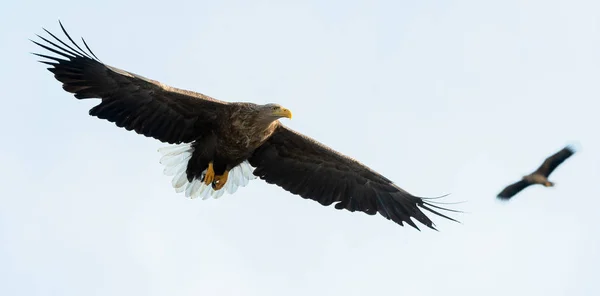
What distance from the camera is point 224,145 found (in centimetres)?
1124

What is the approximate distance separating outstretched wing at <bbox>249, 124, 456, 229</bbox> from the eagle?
0.01 meters

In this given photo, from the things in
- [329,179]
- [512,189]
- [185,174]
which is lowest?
[512,189]

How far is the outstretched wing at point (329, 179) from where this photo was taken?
1182 cm

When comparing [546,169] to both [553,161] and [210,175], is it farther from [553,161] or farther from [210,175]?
[210,175]

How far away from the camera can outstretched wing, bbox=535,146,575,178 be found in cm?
1038

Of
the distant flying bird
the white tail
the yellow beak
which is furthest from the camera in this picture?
the white tail

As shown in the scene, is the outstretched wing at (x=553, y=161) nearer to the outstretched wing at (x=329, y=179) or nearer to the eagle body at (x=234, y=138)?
the outstretched wing at (x=329, y=179)

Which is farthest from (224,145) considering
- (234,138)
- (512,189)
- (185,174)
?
(512,189)

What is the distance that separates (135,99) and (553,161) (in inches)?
154

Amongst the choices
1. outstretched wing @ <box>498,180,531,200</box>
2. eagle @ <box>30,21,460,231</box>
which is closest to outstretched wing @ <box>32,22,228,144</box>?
eagle @ <box>30,21,460,231</box>

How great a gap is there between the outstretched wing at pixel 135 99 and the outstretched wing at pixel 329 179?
84 centimetres

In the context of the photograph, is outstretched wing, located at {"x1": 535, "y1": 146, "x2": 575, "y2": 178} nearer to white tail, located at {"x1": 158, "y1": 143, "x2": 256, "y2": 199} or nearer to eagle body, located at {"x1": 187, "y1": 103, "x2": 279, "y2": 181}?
eagle body, located at {"x1": 187, "y1": 103, "x2": 279, "y2": 181}

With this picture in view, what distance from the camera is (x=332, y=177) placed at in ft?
39.5

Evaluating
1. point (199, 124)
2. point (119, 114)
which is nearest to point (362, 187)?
point (199, 124)
